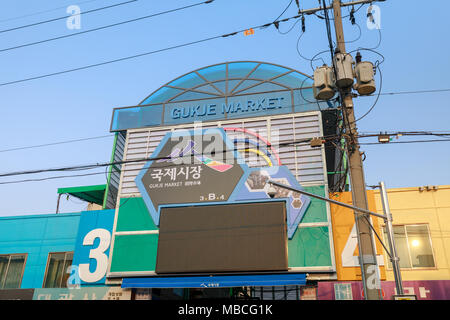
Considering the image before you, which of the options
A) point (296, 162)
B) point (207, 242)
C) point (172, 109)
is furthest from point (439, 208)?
point (172, 109)

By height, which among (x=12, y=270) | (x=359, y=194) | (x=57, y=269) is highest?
(x=12, y=270)

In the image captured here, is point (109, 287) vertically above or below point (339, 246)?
below

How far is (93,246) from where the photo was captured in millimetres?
19281

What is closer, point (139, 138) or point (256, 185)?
point (256, 185)

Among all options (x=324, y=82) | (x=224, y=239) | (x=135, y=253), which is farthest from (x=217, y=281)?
(x=324, y=82)

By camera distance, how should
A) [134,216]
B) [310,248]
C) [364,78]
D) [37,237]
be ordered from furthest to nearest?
1. [37,237]
2. [134,216]
3. [310,248]
4. [364,78]

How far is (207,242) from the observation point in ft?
57.7

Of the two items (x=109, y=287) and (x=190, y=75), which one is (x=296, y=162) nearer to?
(x=190, y=75)

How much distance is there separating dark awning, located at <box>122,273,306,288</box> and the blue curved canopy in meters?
8.02

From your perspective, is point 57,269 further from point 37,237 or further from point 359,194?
point 359,194

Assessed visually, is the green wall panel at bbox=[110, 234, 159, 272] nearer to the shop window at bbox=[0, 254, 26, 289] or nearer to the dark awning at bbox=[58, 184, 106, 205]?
the dark awning at bbox=[58, 184, 106, 205]

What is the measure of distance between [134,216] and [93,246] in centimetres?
246

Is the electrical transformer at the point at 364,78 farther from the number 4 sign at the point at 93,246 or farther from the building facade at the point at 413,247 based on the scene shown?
the number 4 sign at the point at 93,246
